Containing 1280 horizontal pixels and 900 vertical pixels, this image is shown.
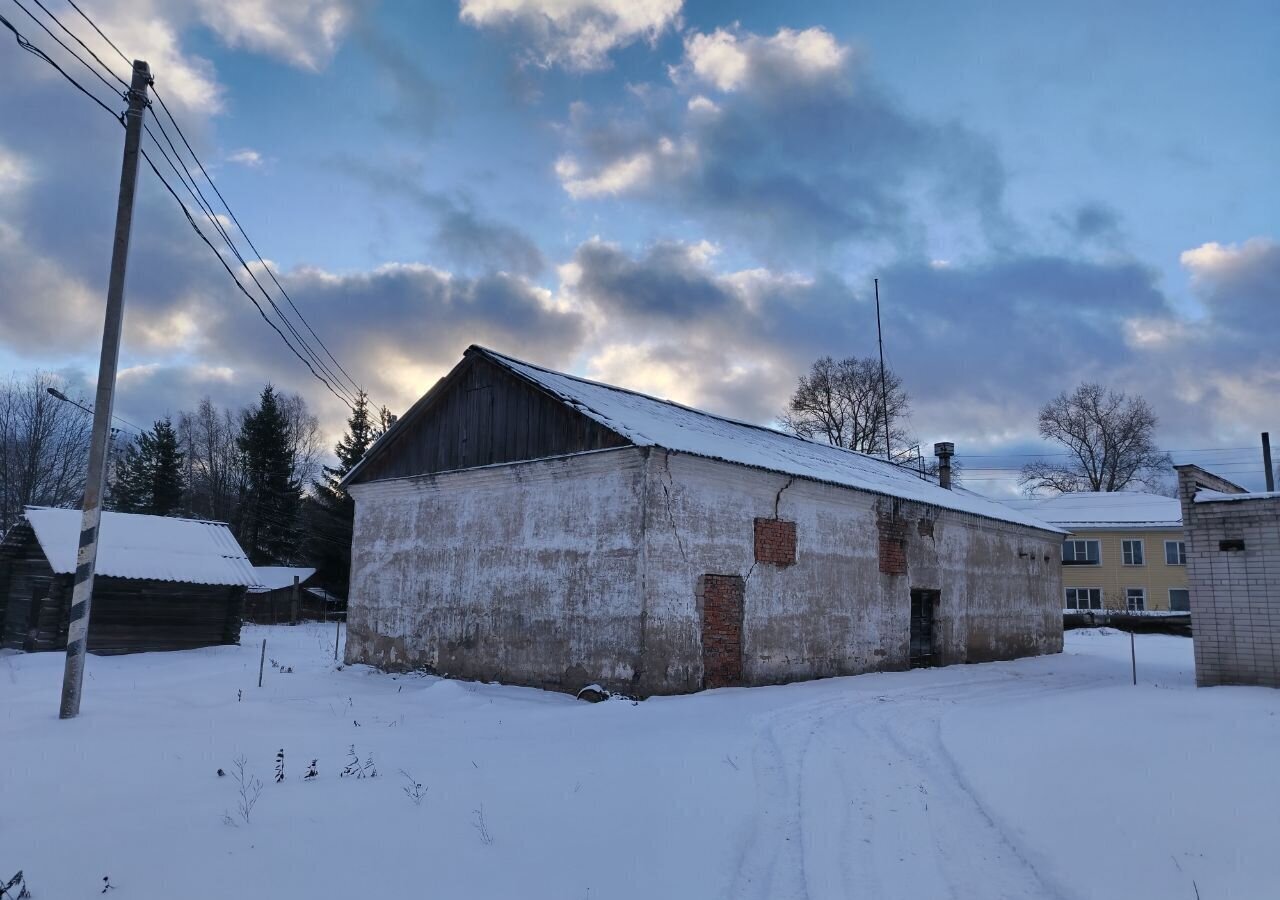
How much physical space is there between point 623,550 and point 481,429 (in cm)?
448

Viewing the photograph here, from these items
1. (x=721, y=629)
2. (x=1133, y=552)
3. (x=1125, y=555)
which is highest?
(x=1133, y=552)

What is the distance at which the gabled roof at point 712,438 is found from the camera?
42.8ft

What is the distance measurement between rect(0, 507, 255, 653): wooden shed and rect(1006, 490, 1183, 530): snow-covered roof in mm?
35486

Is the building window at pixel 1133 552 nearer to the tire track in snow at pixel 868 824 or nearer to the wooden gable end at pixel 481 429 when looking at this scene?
the tire track in snow at pixel 868 824

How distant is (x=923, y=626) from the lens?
17844mm

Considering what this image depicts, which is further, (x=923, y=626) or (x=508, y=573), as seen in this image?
(x=923, y=626)

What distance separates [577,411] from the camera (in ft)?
43.0

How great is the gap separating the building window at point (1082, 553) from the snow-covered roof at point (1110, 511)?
99cm

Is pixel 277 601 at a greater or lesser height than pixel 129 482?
lesser

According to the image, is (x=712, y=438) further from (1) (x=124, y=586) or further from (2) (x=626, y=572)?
(1) (x=124, y=586)

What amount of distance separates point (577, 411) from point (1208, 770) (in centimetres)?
925

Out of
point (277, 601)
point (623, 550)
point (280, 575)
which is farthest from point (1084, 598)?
point (280, 575)

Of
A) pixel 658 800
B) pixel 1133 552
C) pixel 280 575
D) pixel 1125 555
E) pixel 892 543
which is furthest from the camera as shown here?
pixel 1125 555

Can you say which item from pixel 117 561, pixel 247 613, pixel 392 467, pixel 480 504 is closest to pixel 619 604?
pixel 480 504
